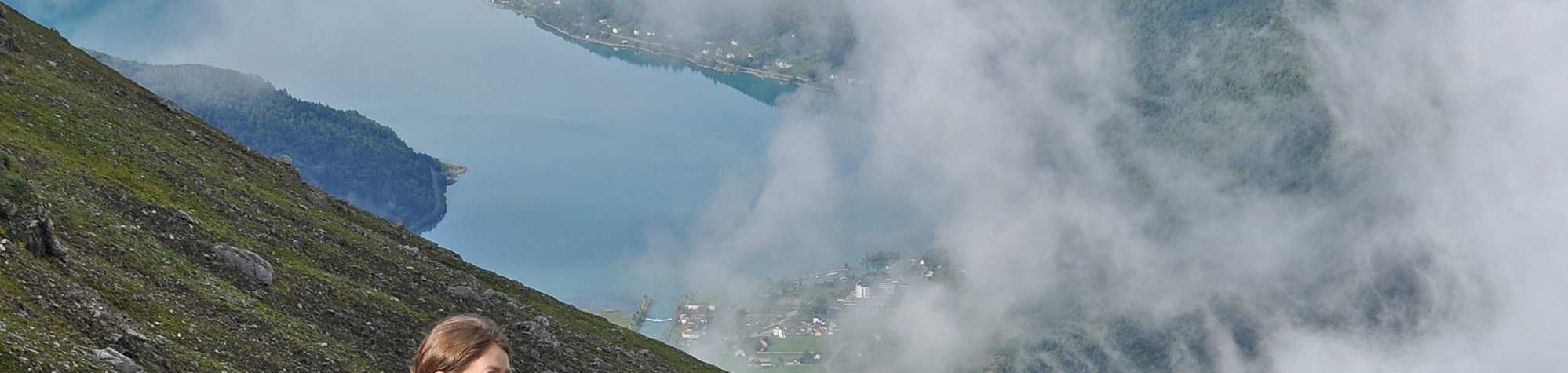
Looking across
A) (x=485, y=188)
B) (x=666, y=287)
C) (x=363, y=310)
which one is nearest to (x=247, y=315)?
(x=363, y=310)

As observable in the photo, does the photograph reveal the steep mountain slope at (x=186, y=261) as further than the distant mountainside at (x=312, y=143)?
No

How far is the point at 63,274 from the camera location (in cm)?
2331

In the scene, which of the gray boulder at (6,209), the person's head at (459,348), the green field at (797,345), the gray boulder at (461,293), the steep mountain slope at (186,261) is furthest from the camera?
the green field at (797,345)

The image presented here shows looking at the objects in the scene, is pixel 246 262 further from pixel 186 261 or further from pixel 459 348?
pixel 459 348

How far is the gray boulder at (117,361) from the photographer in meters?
19.6

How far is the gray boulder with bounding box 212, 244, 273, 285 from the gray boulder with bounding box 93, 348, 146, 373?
1203cm

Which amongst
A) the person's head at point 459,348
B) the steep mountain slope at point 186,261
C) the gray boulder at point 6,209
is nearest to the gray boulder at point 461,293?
the steep mountain slope at point 186,261

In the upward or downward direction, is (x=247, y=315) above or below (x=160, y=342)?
above

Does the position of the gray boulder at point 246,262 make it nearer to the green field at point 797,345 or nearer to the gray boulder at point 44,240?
the gray boulder at point 44,240

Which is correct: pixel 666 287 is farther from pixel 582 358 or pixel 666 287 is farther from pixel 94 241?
pixel 94 241

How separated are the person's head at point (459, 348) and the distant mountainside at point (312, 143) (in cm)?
17853

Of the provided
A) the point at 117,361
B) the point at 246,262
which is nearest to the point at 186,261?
the point at 246,262

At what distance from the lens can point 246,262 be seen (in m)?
32.4

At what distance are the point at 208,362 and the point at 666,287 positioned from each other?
536 ft
